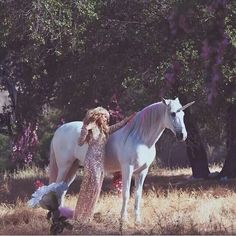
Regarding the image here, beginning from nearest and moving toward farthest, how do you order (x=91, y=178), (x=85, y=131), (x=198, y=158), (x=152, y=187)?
(x=91, y=178)
(x=85, y=131)
(x=152, y=187)
(x=198, y=158)

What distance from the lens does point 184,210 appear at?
942cm

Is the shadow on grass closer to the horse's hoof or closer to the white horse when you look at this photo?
the white horse

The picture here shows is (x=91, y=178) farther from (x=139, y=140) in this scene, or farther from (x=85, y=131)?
(x=139, y=140)

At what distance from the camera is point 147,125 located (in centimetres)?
861

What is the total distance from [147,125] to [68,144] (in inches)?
62.7

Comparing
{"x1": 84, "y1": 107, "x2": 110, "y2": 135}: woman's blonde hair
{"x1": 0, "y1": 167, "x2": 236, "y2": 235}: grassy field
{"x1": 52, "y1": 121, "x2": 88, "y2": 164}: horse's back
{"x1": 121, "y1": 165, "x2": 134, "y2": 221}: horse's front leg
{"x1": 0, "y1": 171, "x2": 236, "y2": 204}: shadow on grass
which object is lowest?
{"x1": 0, "y1": 171, "x2": 236, "y2": 204}: shadow on grass

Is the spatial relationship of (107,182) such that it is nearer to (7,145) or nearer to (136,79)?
(136,79)

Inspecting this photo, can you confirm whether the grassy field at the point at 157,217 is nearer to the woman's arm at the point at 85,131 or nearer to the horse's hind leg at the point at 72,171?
the horse's hind leg at the point at 72,171

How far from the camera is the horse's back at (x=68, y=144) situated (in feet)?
31.2

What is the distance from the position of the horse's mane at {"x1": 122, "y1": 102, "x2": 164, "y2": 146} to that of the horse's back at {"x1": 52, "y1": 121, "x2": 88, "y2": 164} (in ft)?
3.71

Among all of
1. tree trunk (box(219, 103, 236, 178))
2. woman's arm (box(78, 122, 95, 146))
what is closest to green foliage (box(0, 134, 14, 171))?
tree trunk (box(219, 103, 236, 178))

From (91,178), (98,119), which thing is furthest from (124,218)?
(98,119)

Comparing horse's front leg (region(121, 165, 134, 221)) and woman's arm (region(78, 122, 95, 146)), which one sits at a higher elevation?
woman's arm (region(78, 122, 95, 146))

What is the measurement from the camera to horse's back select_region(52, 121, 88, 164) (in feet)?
31.2
